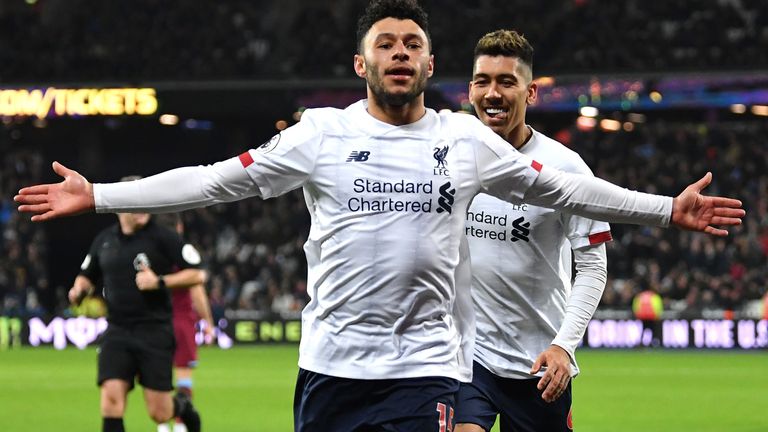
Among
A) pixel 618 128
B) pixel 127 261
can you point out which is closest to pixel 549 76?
pixel 618 128

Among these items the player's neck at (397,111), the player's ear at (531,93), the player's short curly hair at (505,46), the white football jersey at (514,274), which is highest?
the player's short curly hair at (505,46)

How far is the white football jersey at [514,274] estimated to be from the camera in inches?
242

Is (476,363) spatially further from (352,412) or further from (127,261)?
(127,261)

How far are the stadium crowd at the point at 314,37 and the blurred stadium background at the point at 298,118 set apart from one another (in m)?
0.05

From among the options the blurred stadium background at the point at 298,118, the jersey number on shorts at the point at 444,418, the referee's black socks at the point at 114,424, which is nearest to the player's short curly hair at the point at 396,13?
the jersey number on shorts at the point at 444,418

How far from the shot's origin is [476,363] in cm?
619

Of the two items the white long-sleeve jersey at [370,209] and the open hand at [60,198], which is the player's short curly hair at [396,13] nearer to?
the white long-sleeve jersey at [370,209]

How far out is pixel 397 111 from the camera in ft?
16.1

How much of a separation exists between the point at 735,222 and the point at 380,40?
57.6 inches

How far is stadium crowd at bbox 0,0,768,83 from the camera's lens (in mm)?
32688

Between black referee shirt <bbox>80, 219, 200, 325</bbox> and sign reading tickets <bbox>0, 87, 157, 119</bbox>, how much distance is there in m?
22.2

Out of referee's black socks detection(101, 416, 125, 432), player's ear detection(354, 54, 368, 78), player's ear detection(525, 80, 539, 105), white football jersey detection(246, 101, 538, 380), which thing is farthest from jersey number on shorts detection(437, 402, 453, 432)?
referee's black socks detection(101, 416, 125, 432)

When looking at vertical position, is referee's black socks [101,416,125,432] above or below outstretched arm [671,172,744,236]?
below

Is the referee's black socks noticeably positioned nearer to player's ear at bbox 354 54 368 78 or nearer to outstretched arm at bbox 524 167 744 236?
player's ear at bbox 354 54 368 78
